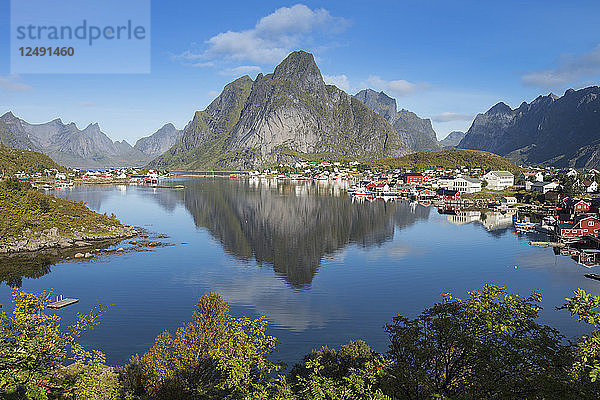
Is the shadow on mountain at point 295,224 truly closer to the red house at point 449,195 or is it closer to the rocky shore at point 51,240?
the red house at point 449,195

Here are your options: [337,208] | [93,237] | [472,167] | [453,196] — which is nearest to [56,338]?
[93,237]

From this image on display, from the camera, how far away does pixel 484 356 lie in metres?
13.0

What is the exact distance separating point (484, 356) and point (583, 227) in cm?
5851

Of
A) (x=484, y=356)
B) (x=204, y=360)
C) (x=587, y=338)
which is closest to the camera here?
(x=587, y=338)

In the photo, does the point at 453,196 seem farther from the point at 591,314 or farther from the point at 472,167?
the point at 591,314

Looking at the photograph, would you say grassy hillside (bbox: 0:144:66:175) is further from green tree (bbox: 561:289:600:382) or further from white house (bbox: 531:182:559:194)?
white house (bbox: 531:182:559:194)

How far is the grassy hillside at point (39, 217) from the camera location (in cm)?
5722

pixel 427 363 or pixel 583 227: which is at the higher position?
pixel 583 227

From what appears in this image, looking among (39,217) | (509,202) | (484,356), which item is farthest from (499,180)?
(484,356)

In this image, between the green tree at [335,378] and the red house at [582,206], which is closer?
the green tree at [335,378]

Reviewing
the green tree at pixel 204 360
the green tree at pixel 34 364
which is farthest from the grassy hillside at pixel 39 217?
the green tree at pixel 34 364

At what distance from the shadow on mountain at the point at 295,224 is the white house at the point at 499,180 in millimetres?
34525

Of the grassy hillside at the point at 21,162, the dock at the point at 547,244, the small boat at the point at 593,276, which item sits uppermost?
the grassy hillside at the point at 21,162

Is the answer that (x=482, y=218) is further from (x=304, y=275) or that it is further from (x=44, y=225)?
(x=44, y=225)
